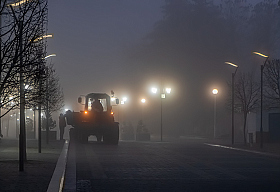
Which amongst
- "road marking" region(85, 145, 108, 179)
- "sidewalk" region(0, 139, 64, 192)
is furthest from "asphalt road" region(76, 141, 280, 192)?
"sidewalk" region(0, 139, 64, 192)

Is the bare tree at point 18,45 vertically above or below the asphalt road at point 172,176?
above

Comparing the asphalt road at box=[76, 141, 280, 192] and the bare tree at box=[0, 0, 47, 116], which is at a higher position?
the bare tree at box=[0, 0, 47, 116]

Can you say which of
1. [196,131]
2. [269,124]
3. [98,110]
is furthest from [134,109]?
[98,110]

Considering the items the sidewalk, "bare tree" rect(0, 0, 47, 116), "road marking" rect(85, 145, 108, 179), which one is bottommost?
"road marking" rect(85, 145, 108, 179)

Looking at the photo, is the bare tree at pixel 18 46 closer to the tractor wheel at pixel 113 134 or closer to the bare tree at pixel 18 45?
the bare tree at pixel 18 45

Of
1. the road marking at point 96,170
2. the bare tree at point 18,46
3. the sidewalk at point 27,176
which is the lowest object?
the road marking at point 96,170

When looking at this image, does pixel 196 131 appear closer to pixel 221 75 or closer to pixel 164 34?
pixel 221 75

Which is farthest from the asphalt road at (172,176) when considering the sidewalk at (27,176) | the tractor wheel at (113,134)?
the tractor wheel at (113,134)

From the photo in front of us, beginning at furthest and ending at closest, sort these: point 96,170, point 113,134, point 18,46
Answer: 1. point 113,134
2. point 96,170
3. point 18,46

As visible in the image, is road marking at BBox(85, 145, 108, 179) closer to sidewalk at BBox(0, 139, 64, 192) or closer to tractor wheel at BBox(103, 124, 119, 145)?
sidewalk at BBox(0, 139, 64, 192)

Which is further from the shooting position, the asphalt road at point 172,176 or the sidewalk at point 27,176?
the asphalt road at point 172,176

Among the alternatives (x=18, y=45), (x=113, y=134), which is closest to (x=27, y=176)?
(x=18, y=45)

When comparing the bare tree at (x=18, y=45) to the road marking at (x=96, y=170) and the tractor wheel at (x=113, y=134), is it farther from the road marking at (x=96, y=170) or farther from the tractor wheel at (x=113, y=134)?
the tractor wheel at (x=113, y=134)

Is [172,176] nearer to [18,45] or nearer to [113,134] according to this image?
[18,45]
